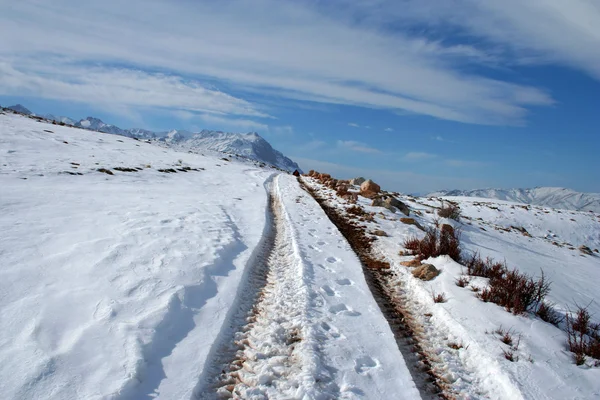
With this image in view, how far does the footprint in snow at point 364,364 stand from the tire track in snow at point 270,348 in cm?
47

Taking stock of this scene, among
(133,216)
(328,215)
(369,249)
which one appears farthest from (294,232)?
(133,216)

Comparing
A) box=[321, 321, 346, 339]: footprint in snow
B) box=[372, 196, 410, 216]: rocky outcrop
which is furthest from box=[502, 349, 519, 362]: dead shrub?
box=[372, 196, 410, 216]: rocky outcrop

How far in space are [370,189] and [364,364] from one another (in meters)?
17.1

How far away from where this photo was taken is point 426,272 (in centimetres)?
712

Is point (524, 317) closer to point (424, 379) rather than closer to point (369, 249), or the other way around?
point (424, 379)

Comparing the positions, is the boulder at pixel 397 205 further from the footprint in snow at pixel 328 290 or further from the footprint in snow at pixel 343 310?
the footprint in snow at pixel 343 310

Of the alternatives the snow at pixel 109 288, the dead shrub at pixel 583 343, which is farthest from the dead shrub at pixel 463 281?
the snow at pixel 109 288

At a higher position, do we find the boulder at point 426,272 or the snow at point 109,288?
the boulder at point 426,272

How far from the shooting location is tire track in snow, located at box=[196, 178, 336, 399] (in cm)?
360

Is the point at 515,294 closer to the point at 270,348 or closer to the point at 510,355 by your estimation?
the point at 510,355

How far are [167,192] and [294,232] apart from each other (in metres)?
7.92

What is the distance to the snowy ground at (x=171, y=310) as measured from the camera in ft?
11.6

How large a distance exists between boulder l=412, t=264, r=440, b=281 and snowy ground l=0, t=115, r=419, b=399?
4.85 feet

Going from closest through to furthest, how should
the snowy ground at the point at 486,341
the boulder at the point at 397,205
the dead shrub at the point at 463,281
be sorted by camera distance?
the snowy ground at the point at 486,341
the dead shrub at the point at 463,281
the boulder at the point at 397,205
